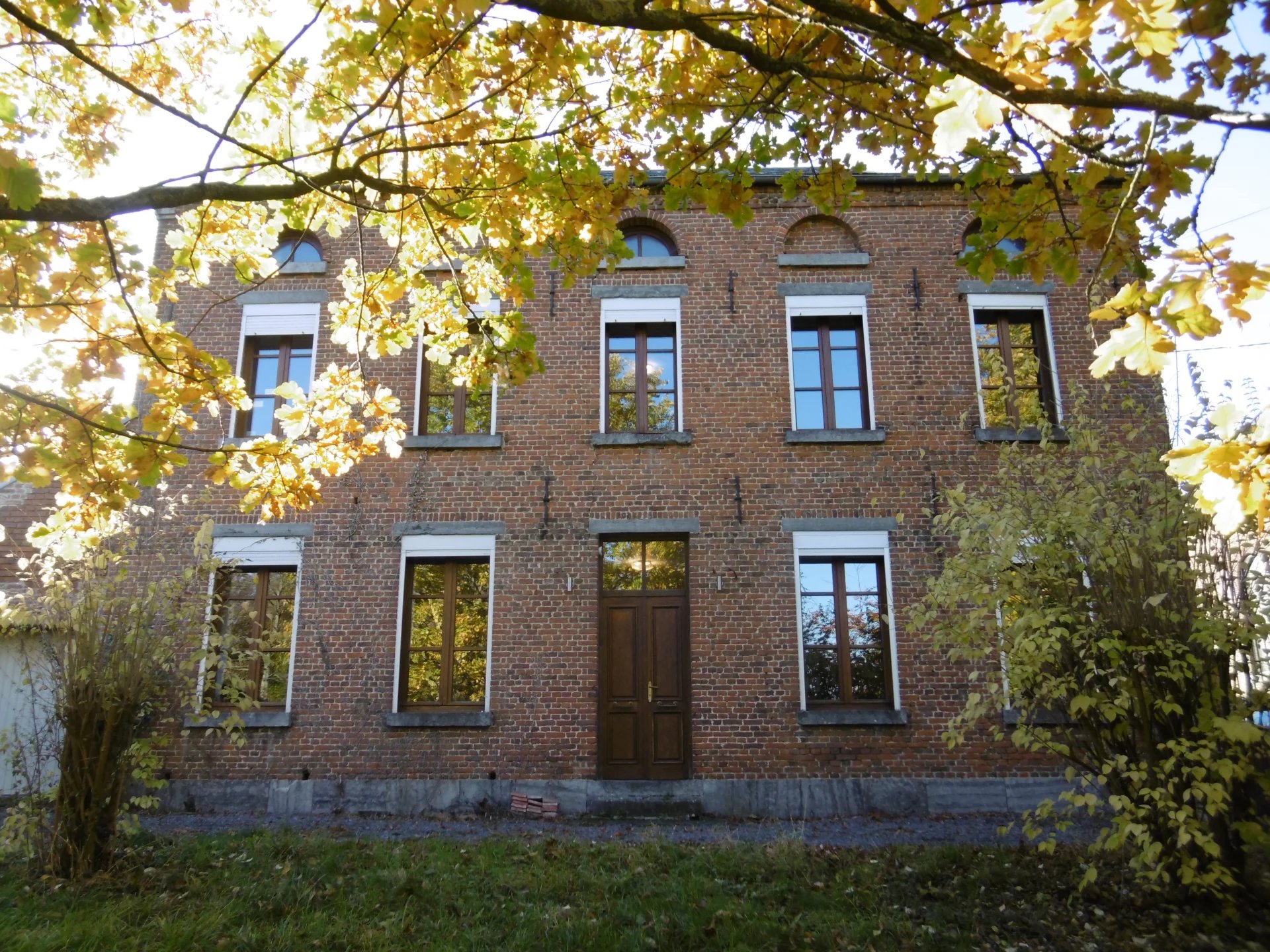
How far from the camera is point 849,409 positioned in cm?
1136

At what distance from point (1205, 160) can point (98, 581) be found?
299 inches

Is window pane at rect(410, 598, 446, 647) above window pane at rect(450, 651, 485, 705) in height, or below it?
above

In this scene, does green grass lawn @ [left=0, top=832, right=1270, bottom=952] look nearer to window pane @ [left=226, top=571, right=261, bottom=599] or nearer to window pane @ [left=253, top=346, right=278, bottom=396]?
window pane @ [left=226, top=571, right=261, bottom=599]

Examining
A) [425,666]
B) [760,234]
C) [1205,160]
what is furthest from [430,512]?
[1205,160]

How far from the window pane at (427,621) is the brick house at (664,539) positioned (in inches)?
1.1

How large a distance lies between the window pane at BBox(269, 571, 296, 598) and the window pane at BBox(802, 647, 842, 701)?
21.6 ft

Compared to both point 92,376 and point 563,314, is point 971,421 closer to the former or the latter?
point 563,314

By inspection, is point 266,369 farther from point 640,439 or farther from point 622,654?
point 622,654

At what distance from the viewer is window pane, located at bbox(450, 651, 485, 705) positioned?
10461mm

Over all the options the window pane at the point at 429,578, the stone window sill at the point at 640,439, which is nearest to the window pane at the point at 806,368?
the stone window sill at the point at 640,439

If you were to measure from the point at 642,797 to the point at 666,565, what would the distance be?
110 inches

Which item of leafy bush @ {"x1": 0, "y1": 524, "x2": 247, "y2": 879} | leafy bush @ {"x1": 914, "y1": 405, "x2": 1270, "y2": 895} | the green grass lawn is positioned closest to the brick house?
the green grass lawn

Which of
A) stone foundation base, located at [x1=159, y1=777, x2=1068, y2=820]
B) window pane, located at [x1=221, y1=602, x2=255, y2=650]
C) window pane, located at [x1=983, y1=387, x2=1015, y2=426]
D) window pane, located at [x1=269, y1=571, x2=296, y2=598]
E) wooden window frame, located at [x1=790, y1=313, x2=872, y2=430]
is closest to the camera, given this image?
stone foundation base, located at [x1=159, y1=777, x2=1068, y2=820]

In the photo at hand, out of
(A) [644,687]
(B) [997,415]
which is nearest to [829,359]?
(B) [997,415]
